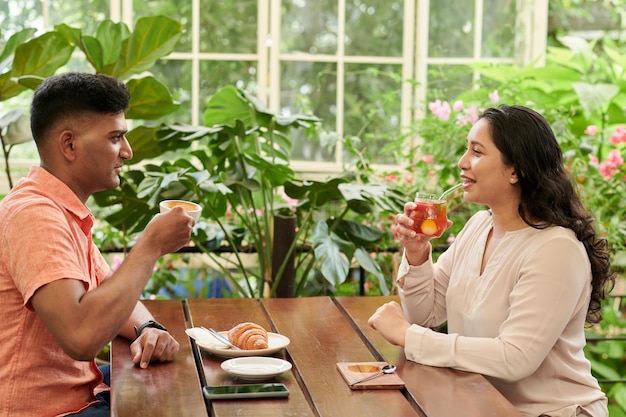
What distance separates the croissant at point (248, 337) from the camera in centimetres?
213

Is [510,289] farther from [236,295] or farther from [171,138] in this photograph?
[236,295]

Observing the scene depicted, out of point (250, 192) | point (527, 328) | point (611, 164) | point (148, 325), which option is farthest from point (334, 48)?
point (527, 328)

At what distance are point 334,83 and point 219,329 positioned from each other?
2.62 m

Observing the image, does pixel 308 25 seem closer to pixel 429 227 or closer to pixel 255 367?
pixel 429 227

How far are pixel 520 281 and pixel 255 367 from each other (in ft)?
2.16

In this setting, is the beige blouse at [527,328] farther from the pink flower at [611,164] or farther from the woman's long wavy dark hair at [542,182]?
the pink flower at [611,164]

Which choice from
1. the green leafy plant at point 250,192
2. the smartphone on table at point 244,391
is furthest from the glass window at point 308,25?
the smartphone on table at point 244,391

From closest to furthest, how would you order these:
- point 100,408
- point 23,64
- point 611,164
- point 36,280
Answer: point 36,280 → point 100,408 → point 23,64 → point 611,164

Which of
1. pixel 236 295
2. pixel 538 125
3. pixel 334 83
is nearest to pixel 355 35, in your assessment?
pixel 334 83

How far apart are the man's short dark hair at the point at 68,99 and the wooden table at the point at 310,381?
22.6 inches

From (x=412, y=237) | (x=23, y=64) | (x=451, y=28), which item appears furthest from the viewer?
(x=451, y=28)

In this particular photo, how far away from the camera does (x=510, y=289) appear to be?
Result: 222 cm

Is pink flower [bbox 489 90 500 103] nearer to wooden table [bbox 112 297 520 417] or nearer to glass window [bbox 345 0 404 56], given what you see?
glass window [bbox 345 0 404 56]

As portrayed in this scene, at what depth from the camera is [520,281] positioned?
215 cm
